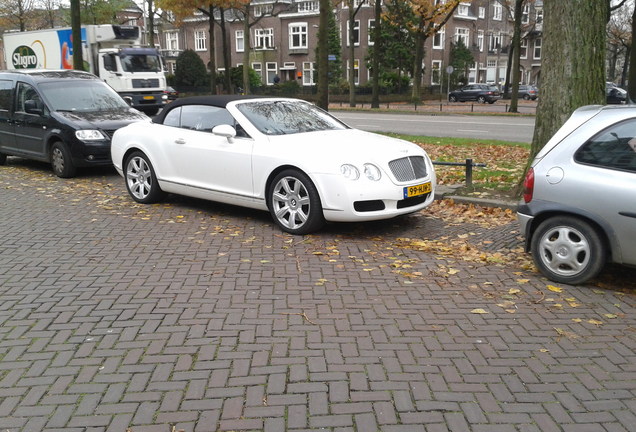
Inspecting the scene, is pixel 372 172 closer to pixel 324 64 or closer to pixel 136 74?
pixel 324 64

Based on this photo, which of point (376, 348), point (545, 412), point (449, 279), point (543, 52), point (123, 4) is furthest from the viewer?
point (123, 4)

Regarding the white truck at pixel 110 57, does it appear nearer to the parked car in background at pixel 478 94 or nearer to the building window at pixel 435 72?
the parked car in background at pixel 478 94

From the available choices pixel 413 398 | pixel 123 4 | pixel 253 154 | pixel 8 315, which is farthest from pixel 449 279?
pixel 123 4

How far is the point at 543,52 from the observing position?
795cm

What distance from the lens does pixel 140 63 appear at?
2959cm

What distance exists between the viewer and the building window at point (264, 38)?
66.8m

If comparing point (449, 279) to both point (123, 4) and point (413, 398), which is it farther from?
point (123, 4)

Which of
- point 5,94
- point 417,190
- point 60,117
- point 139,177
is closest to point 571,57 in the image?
point 417,190

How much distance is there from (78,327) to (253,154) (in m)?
3.38

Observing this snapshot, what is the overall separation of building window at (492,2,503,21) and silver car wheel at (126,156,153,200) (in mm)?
70213

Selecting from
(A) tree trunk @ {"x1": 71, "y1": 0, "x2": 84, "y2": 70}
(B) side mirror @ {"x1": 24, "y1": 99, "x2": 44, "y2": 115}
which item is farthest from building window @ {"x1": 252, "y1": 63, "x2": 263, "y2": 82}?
(B) side mirror @ {"x1": 24, "y1": 99, "x2": 44, "y2": 115}

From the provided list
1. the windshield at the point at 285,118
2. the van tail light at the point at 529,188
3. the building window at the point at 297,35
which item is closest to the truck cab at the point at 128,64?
the windshield at the point at 285,118

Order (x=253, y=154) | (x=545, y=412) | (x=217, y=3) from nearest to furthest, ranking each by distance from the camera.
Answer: (x=545, y=412), (x=253, y=154), (x=217, y=3)

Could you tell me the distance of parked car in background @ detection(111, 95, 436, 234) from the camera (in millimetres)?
6688
